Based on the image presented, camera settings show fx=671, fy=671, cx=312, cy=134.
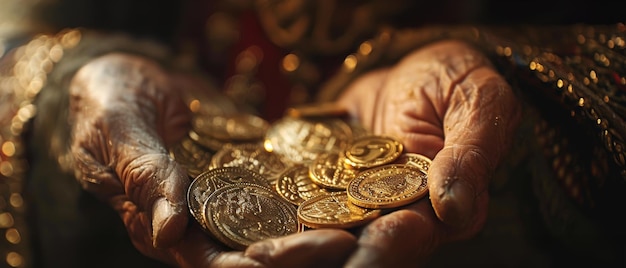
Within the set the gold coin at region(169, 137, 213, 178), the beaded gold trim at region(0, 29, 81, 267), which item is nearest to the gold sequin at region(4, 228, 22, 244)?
the beaded gold trim at region(0, 29, 81, 267)

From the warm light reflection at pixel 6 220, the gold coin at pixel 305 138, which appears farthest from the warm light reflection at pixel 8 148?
the gold coin at pixel 305 138

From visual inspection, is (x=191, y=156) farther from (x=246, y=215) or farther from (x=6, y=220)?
(x=6, y=220)

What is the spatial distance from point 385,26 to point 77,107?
69 cm

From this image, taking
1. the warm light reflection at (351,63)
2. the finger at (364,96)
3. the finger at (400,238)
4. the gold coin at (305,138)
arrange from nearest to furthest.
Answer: the finger at (400,238), the gold coin at (305,138), the finger at (364,96), the warm light reflection at (351,63)

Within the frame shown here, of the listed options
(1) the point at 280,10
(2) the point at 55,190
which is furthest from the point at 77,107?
(1) the point at 280,10

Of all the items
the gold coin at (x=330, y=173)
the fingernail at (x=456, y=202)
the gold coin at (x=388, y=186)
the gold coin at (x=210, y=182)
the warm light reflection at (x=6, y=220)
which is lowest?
the warm light reflection at (x=6, y=220)

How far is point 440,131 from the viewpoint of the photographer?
39.1 inches

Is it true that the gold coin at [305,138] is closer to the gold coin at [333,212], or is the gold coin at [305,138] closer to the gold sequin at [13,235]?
the gold coin at [333,212]

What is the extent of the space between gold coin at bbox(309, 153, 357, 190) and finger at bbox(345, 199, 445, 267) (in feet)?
0.50

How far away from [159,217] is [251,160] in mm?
268

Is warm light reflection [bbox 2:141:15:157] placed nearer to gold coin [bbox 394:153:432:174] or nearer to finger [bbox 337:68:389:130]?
finger [bbox 337:68:389:130]

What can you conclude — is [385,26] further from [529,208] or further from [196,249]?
[196,249]

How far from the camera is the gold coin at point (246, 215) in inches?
32.4

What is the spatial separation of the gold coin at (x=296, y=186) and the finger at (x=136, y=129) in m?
0.14
